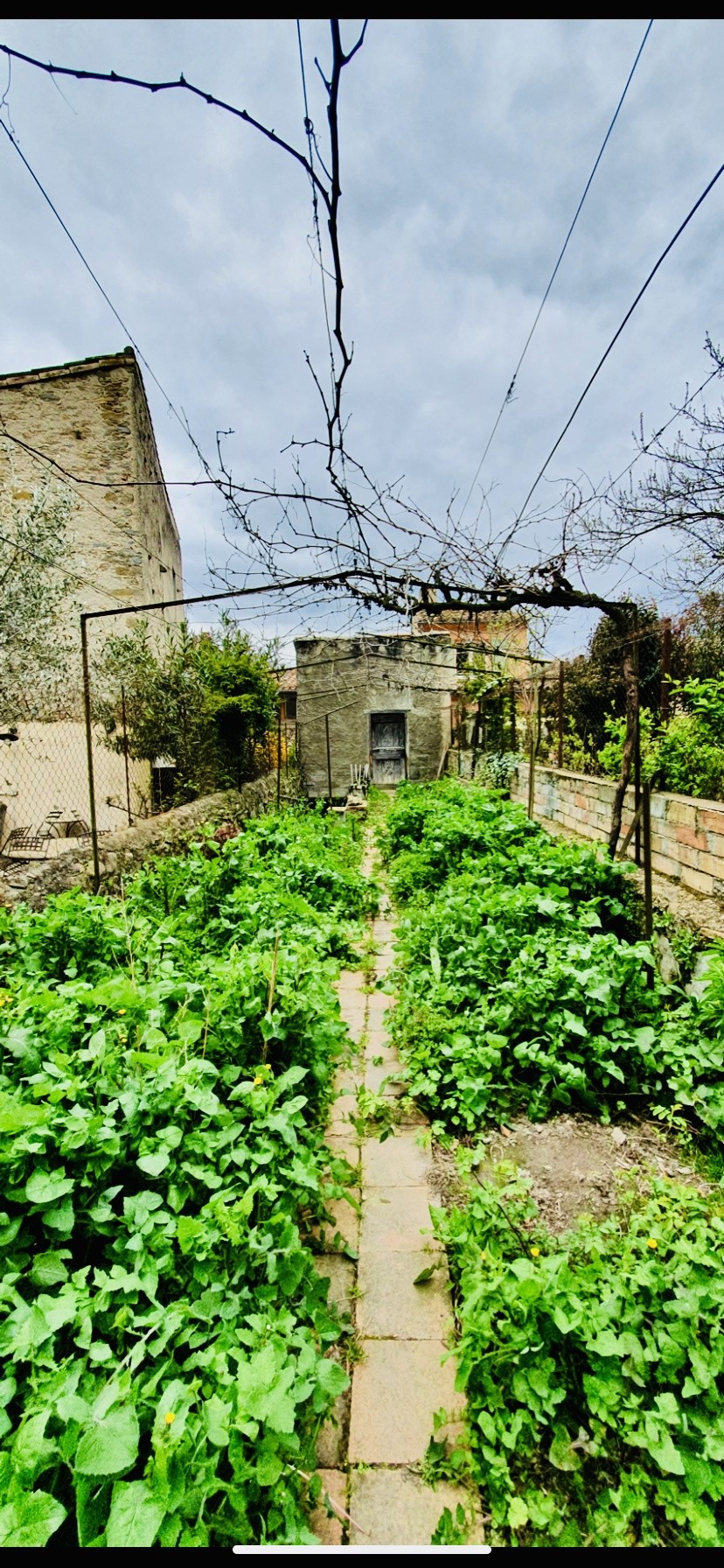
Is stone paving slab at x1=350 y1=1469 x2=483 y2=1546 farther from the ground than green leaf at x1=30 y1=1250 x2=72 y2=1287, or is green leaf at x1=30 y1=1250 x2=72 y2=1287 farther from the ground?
green leaf at x1=30 y1=1250 x2=72 y2=1287

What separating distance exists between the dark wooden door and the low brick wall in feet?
30.6

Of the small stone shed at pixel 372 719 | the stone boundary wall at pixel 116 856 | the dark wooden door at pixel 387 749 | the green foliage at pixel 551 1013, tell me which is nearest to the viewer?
the green foliage at pixel 551 1013

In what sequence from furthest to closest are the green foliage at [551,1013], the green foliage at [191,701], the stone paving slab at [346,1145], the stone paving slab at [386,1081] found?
1. the green foliage at [191,701]
2. the stone paving slab at [386,1081]
3. the green foliage at [551,1013]
4. the stone paving slab at [346,1145]

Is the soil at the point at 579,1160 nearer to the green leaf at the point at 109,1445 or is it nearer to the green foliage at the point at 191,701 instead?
the green leaf at the point at 109,1445

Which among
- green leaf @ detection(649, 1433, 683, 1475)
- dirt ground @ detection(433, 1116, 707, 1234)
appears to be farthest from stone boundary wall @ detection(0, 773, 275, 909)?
green leaf @ detection(649, 1433, 683, 1475)

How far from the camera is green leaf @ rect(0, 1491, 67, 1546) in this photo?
38.5 inches

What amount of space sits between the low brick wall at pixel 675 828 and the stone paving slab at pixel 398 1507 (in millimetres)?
2836

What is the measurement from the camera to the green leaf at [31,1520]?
0.98 metres

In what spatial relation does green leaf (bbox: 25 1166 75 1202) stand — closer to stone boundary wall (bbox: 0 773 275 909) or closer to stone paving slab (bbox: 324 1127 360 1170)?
stone paving slab (bbox: 324 1127 360 1170)

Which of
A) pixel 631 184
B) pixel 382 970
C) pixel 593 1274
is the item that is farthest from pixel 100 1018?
pixel 631 184

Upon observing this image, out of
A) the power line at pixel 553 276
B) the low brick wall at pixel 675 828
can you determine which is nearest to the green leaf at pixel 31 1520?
the power line at pixel 553 276

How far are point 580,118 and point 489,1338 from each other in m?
2.82

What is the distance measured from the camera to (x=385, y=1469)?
1378 mm

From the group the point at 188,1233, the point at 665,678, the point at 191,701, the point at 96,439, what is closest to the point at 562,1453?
the point at 188,1233
